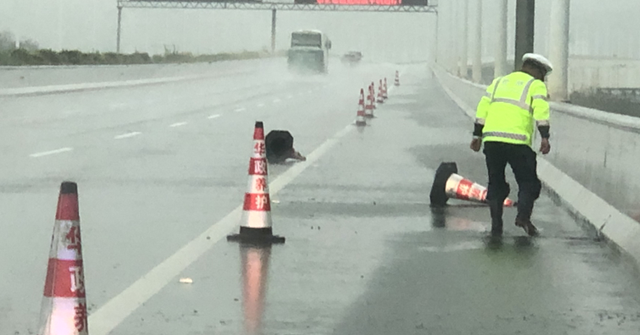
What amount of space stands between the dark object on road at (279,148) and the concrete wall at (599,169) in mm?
4220

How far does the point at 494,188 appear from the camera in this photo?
43.7ft

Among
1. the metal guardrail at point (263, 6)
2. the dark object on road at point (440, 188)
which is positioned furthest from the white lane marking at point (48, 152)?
the metal guardrail at point (263, 6)

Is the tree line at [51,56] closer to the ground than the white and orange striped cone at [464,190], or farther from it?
farther from it

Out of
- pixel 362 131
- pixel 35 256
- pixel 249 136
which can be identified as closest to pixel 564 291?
pixel 35 256

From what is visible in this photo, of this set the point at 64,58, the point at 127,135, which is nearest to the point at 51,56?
the point at 64,58

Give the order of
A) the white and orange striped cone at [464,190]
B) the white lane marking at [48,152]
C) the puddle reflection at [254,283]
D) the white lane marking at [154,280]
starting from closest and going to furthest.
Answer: the white lane marking at [154,280], the puddle reflection at [254,283], the white and orange striped cone at [464,190], the white lane marking at [48,152]

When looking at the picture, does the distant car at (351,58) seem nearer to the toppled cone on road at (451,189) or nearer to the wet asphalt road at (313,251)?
the wet asphalt road at (313,251)

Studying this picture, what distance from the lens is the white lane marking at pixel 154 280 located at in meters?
8.43

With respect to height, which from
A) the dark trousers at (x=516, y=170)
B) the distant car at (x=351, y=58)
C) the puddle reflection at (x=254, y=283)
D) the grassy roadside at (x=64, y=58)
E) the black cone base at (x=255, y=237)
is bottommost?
the puddle reflection at (x=254, y=283)

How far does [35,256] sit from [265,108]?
115 feet

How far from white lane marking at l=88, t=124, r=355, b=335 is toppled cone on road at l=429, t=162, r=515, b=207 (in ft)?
7.71

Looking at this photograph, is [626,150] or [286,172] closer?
[626,150]

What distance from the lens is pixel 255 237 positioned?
12281mm

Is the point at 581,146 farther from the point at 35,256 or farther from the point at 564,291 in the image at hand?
the point at 35,256
